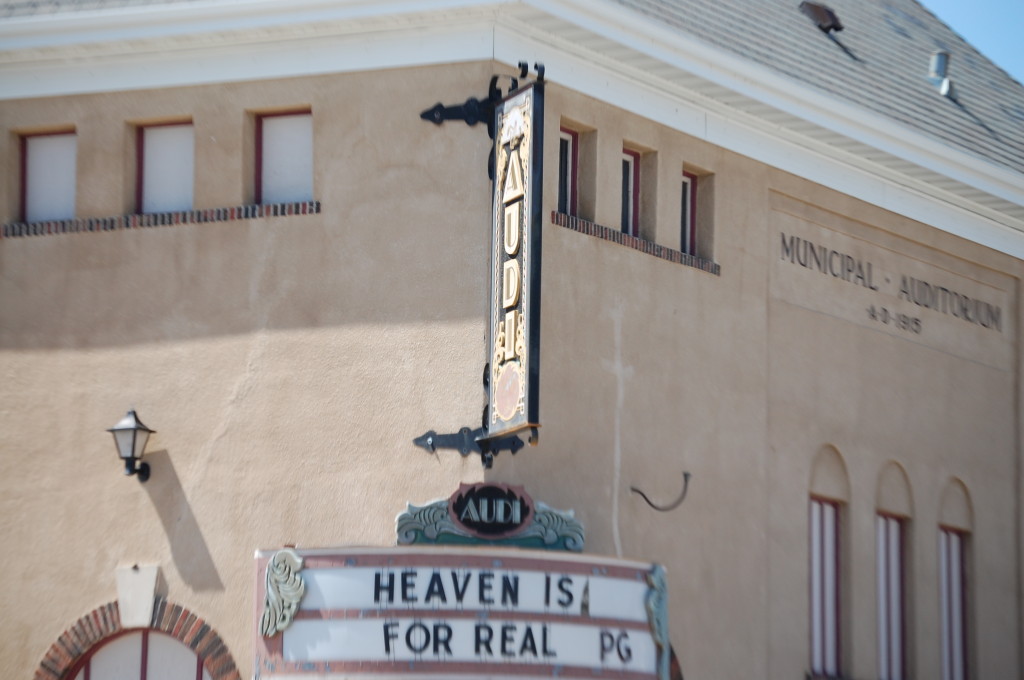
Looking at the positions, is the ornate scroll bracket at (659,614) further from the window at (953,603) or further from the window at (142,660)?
the window at (953,603)

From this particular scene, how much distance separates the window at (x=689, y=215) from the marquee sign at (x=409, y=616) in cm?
488

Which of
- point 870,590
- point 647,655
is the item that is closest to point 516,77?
point 647,655

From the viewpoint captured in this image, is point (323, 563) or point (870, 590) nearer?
point (323, 563)

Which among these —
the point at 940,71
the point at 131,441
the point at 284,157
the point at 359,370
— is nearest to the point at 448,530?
the point at 359,370

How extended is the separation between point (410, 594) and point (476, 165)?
4.15 meters

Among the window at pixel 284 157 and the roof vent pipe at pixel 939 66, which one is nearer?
the window at pixel 284 157

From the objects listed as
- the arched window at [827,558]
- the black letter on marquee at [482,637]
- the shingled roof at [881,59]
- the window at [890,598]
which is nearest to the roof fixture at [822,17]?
the shingled roof at [881,59]

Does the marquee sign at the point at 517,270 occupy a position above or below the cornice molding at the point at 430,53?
below

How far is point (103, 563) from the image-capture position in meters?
18.9

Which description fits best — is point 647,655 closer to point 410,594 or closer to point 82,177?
point 410,594

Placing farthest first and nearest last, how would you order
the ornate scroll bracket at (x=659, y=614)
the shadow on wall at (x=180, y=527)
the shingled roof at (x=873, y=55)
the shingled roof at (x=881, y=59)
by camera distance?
the shingled roof at (x=881, y=59), the shingled roof at (x=873, y=55), the shadow on wall at (x=180, y=527), the ornate scroll bracket at (x=659, y=614)

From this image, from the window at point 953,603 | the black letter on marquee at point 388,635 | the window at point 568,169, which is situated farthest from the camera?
the window at point 953,603

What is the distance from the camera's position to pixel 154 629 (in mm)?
18641

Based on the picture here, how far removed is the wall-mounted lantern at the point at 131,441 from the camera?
741 inches
